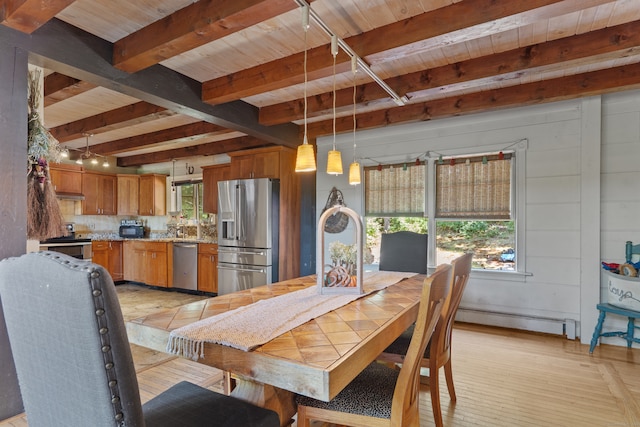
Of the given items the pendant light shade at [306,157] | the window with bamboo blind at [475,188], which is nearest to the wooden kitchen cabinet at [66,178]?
the pendant light shade at [306,157]

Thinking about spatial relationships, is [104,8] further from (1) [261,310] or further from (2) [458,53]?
(2) [458,53]

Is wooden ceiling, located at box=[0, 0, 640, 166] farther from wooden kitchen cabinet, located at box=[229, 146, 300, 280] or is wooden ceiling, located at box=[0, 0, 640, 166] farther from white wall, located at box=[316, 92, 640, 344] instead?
wooden kitchen cabinet, located at box=[229, 146, 300, 280]

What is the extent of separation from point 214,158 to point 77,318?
19.5 ft

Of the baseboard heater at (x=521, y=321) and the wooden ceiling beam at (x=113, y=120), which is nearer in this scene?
the baseboard heater at (x=521, y=321)

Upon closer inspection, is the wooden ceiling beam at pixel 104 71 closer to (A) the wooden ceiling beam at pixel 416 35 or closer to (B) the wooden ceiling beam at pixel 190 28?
(B) the wooden ceiling beam at pixel 190 28

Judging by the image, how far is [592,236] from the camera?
132 inches

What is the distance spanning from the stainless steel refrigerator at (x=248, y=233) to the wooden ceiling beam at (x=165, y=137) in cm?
77

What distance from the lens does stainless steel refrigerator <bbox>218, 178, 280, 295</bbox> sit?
4.53 meters

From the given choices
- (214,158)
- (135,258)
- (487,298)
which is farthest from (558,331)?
(135,258)

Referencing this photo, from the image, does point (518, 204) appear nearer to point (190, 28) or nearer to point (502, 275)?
point (502, 275)

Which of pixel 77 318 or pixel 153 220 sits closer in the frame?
pixel 77 318

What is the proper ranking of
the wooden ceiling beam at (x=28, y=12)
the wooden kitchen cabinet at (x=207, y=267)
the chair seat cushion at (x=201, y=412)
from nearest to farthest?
the chair seat cushion at (x=201, y=412)
the wooden ceiling beam at (x=28, y=12)
the wooden kitchen cabinet at (x=207, y=267)

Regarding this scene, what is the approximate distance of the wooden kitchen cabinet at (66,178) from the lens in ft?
18.3

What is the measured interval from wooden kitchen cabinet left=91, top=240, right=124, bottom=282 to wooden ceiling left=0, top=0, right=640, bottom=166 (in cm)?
285
